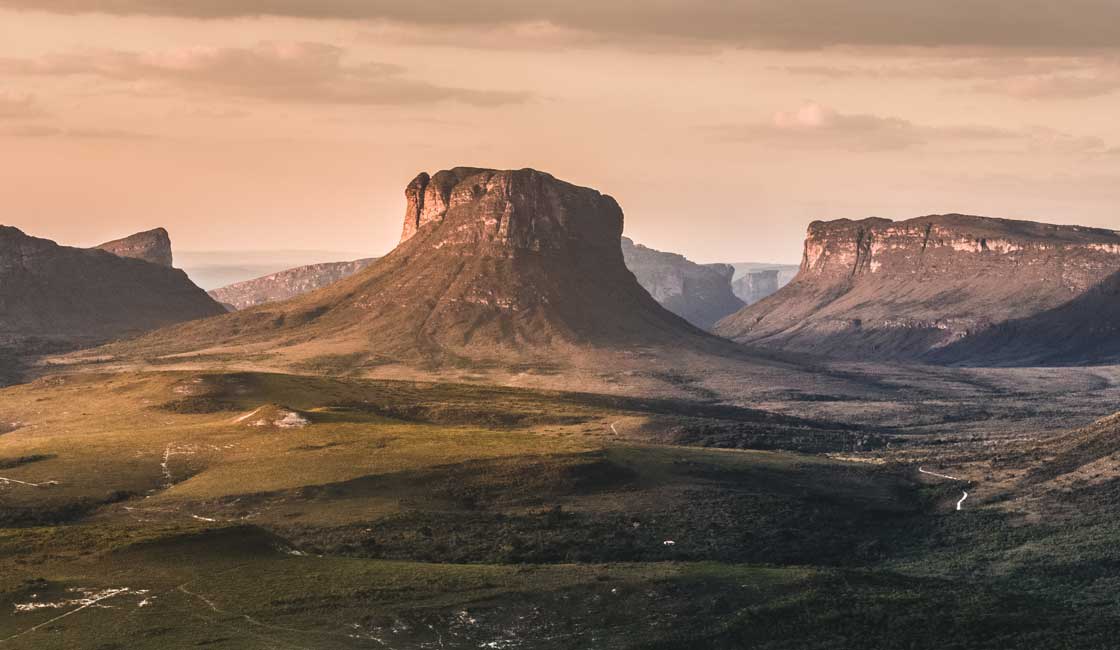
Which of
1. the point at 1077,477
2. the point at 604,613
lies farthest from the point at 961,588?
the point at 1077,477

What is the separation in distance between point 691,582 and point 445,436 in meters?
84.4

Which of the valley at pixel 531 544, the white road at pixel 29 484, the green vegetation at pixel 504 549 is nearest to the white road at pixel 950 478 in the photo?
the valley at pixel 531 544

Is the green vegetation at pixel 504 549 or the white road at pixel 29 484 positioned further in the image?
the white road at pixel 29 484

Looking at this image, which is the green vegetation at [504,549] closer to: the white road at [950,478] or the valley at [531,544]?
the valley at [531,544]

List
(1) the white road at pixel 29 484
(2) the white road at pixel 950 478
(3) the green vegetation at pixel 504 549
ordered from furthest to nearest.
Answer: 1. (2) the white road at pixel 950 478
2. (1) the white road at pixel 29 484
3. (3) the green vegetation at pixel 504 549

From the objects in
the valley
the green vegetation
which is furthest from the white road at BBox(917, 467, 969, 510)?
the green vegetation

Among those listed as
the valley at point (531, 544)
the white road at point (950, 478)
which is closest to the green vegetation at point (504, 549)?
the valley at point (531, 544)

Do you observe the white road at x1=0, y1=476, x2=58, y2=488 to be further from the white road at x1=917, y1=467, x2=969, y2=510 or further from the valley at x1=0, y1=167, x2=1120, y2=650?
the white road at x1=917, y1=467, x2=969, y2=510

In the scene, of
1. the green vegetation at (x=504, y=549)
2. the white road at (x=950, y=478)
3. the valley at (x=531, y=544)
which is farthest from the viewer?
the white road at (x=950, y=478)

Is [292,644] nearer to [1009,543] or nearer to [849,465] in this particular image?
[1009,543]

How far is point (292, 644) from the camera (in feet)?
315

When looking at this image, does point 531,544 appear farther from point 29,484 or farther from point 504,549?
point 29,484

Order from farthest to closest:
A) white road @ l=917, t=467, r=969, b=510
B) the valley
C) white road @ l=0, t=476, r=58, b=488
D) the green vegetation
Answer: white road @ l=917, t=467, r=969, b=510 < white road @ l=0, t=476, r=58, b=488 < the valley < the green vegetation

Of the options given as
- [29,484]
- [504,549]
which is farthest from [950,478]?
[29,484]
